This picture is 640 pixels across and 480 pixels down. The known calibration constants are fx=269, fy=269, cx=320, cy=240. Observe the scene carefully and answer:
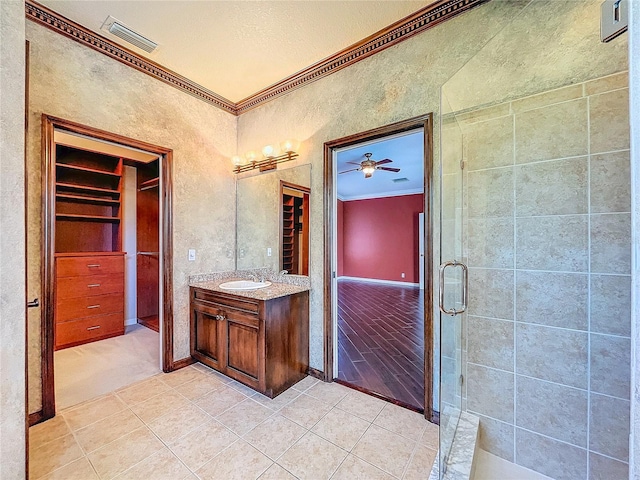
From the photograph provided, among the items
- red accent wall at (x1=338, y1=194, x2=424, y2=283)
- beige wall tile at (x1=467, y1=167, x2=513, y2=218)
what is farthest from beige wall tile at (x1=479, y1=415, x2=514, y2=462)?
red accent wall at (x1=338, y1=194, x2=424, y2=283)

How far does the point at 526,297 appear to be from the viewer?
1.63 metres

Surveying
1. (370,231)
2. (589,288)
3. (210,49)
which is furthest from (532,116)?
(370,231)

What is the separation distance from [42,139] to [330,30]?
91.6 inches

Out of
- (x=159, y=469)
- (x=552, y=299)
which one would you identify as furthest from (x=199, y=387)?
(x=552, y=299)

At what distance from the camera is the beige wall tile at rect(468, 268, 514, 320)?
1.70 meters

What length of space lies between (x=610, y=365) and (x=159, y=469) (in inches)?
98.8

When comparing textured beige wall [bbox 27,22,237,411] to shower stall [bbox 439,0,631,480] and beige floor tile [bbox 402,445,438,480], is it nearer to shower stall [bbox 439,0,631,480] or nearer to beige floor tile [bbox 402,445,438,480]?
beige floor tile [bbox 402,445,438,480]

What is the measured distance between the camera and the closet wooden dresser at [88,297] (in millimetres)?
3252

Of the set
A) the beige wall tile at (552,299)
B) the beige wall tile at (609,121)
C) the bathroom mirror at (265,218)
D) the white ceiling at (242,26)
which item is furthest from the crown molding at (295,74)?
the beige wall tile at (552,299)

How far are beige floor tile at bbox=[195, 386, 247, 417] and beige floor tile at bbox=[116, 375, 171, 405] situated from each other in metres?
0.44

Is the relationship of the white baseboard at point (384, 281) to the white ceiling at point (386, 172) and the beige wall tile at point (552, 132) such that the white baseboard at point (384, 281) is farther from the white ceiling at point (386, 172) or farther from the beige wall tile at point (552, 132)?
the beige wall tile at point (552, 132)

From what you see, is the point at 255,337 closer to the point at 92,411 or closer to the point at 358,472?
the point at 358,472

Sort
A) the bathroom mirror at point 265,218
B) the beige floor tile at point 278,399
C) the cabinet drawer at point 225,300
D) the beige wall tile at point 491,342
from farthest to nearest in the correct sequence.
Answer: the bathroom mirror at point 265,218
the cabinet drawer at point 225,300
the beige floor tile at point 278,399
the beige wall tile at point 491,342

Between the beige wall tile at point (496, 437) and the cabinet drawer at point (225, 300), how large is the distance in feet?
5.87
